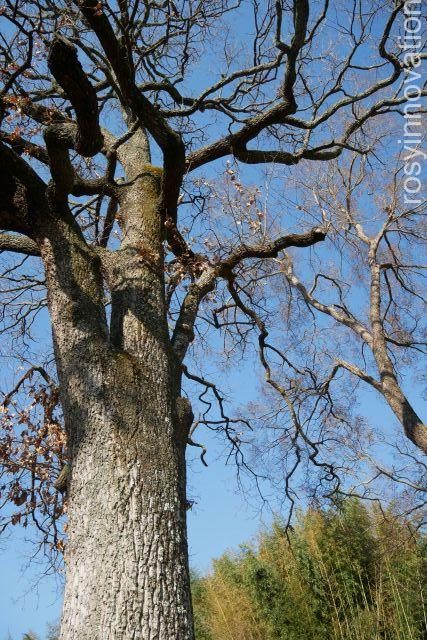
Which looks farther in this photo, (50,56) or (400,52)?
(400,52)

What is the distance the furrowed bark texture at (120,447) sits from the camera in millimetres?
2109

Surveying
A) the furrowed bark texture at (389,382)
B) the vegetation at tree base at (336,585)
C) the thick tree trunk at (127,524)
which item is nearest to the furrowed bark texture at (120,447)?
the thick tree trunk at (127,524)

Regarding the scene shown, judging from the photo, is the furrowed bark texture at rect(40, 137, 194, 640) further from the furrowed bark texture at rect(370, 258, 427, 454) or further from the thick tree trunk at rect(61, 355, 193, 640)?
the furrowed bark texture at rect(370, 258, 427, 454)

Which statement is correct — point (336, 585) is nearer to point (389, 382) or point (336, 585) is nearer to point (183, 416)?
point (389, 382)

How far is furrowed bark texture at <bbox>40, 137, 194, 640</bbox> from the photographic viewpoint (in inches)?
83.0

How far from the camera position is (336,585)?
7582mm

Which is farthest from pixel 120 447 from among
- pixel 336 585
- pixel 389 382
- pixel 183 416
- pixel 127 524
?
pixel 336 585

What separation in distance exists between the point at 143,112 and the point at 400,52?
3.81 meters

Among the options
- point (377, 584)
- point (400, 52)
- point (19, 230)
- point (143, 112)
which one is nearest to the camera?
point (143, 112)

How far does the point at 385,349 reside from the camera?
767cm

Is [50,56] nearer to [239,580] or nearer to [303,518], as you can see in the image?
[303,518]

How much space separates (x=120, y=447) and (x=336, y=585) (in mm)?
6407

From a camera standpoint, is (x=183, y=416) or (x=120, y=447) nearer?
(x=120, y=447)

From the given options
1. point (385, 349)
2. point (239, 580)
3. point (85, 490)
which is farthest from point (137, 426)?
point (239, 580)
